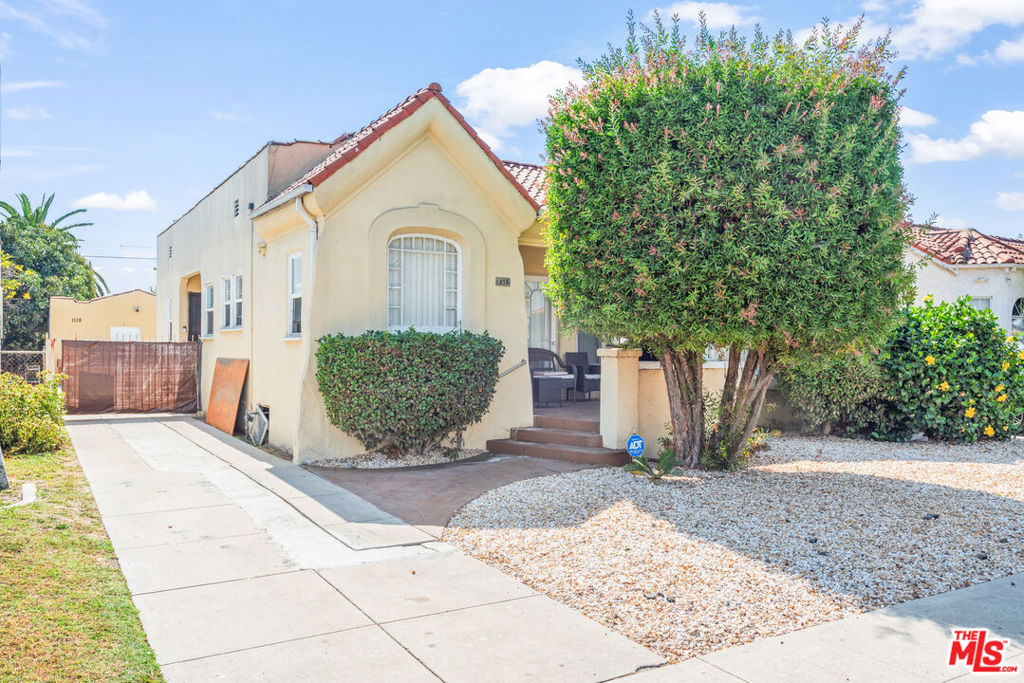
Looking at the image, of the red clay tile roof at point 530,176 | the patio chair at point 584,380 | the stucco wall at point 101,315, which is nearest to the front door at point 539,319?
the patio chair at point 584,380

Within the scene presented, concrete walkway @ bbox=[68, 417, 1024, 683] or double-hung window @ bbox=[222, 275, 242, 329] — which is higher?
double-hung window @ bbox=[222, 275, 242, 329]

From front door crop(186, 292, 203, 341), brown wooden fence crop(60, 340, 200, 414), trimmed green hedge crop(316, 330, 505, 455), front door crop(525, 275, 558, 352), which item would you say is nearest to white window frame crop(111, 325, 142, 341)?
front door crop(186, 292, 203, 341)

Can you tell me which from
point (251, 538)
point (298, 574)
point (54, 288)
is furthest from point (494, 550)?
point (54, 288)

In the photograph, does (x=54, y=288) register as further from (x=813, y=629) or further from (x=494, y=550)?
(x=813, y=629)

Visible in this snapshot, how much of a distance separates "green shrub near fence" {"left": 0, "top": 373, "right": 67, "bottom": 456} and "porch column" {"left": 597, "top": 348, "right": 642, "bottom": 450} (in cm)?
794

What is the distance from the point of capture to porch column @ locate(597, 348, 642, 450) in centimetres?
966

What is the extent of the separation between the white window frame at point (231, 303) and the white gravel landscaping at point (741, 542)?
804 cm

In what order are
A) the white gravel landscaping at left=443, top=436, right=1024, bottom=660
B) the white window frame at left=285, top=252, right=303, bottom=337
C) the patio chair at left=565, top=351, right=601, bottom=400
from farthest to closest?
1. the patio chair at left=565, top=351, right=601, bottom=400
2. the white window frame at left=285, top=252, right=303, bottom=337
3. the white gravel landscaping at left=443, top=436, right=1024, bottom=660

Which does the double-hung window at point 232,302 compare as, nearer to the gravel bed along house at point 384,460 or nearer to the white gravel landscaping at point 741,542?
the gravel bed along house at point 384,460

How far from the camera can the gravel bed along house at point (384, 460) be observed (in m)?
10.0

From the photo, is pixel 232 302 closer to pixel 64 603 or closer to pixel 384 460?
pixel 384 460

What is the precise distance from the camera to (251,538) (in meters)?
6.50

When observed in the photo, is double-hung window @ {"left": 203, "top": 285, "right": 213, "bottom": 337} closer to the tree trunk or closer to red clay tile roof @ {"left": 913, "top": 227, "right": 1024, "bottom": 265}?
the tree trunk

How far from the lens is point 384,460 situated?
10.2m
